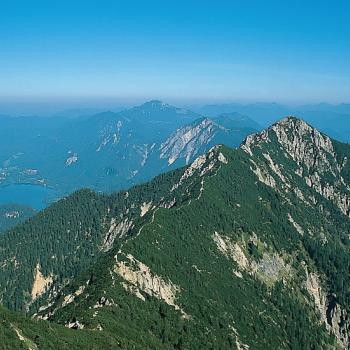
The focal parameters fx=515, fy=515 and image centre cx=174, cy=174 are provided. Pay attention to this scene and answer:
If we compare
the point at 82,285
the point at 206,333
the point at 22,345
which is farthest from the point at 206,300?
the point at 22,345

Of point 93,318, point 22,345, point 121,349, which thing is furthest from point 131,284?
point 22,345

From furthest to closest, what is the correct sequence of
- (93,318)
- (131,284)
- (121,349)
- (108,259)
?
(108,259) → (131,284) → (93,318) → (121,349)

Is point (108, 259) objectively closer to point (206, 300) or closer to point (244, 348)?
point (206, 300)

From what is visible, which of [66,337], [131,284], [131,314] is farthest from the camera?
[131,284]

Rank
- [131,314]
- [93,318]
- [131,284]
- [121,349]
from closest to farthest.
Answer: [121,349] < [93,318] < [131,314] < [131,284]

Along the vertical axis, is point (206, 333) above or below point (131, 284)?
below

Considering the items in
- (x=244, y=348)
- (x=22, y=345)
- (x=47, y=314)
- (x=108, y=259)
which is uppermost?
(x=22, y=345)

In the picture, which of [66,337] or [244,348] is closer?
[66,337]

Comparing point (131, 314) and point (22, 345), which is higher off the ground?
point (22, 345)

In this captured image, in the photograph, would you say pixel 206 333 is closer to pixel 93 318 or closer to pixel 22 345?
pixel 93 318
